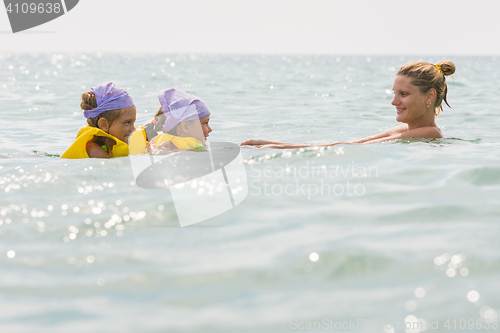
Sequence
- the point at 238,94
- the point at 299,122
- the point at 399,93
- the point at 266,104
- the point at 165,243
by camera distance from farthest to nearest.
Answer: the point at 238,94
the point at 266,104
the point at 299,122
the point at 399,93
the point at 165,243

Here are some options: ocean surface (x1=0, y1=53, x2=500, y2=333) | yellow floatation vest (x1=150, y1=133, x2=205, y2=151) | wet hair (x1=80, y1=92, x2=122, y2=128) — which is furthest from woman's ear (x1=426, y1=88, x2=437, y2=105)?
wet hair (x1=80, y1=92, x2=122, y2=128)

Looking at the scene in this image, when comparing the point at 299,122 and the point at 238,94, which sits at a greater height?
the point at 299,122

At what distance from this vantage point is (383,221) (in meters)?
3.31

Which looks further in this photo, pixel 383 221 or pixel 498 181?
pixel 498 181

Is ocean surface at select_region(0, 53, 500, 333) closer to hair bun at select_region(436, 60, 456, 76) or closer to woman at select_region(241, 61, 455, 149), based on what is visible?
woman at select_region(241, 61, 455, 149)

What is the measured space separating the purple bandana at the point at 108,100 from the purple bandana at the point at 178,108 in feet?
2.12

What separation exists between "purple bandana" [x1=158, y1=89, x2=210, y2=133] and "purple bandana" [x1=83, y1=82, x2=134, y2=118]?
0.65 meters

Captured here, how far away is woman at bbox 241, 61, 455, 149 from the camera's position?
6.00m

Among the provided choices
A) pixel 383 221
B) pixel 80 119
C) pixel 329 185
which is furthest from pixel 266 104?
pixel 383 221

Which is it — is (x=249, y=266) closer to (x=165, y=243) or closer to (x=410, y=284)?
(x=165, y=243)

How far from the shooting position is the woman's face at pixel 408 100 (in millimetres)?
6062

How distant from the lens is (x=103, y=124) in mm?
5922

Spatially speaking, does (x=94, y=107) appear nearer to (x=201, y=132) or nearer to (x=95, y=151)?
(x=95, y=151)

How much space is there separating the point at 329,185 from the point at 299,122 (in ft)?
18.7
